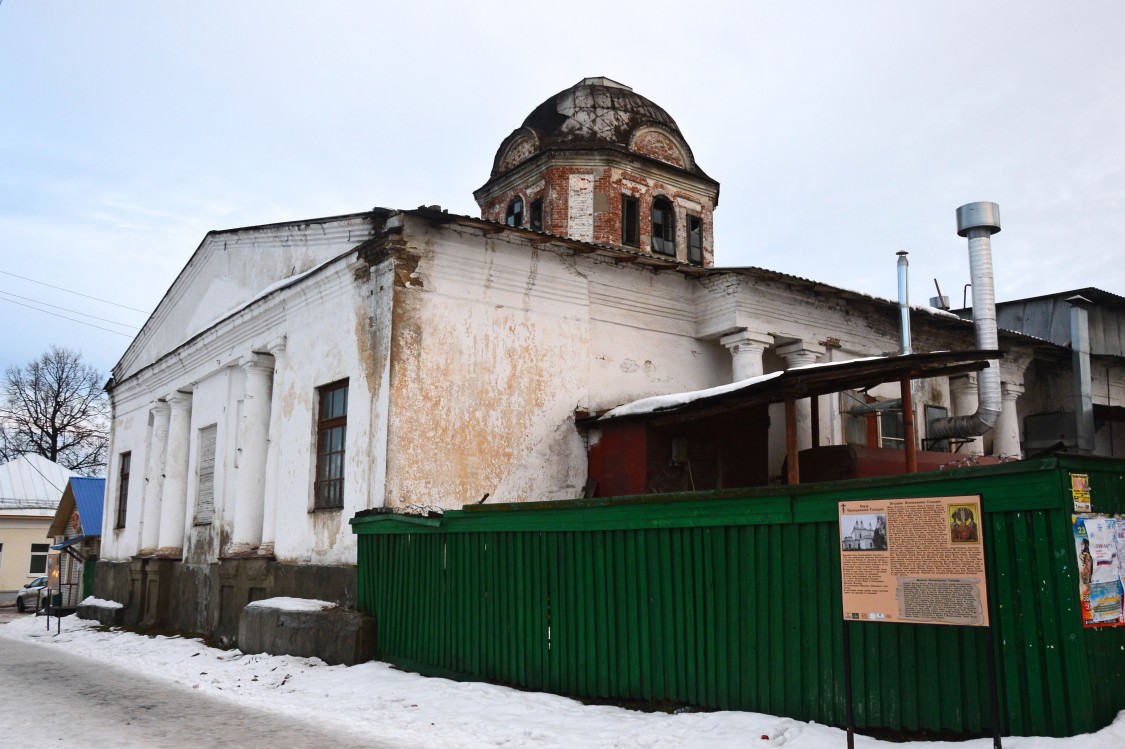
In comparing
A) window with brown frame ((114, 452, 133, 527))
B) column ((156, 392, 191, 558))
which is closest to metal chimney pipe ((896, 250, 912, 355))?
column ((156, 392, 191, 558))

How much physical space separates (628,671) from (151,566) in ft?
46.4

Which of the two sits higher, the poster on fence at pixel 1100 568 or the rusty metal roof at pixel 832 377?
the rusty metal roof at pixel 832 377

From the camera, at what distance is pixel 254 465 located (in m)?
16.2

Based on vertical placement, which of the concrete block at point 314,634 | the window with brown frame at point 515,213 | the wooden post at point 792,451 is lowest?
the concrete block at point 314,634

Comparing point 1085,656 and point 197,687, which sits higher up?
point 1085,656

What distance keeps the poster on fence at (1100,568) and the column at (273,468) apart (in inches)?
469

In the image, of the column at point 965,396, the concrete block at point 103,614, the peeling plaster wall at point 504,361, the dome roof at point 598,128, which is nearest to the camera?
the peeling plaster wall at point 504,361

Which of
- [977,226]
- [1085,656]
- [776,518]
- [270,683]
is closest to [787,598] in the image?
[776,518]

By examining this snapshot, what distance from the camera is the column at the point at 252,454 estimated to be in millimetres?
15984

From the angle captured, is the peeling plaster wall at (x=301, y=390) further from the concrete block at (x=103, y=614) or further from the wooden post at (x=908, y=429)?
the wooden post at (x=908, y=429)

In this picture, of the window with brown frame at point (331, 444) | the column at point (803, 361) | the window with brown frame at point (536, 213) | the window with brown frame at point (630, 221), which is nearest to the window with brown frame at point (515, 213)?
the window with brown frame at point (536, 213)

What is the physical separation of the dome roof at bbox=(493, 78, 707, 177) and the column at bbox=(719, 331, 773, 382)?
5870 mm

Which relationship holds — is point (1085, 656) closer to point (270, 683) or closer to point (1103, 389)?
point (270, 683)

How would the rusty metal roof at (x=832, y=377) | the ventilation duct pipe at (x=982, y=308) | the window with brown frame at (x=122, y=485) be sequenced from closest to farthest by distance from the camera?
the rusty metal roof at (x=832, y=377) < the ventilation duct pipe at (x=982, y=308) < the window with brown frame at (x=122, y=485)
